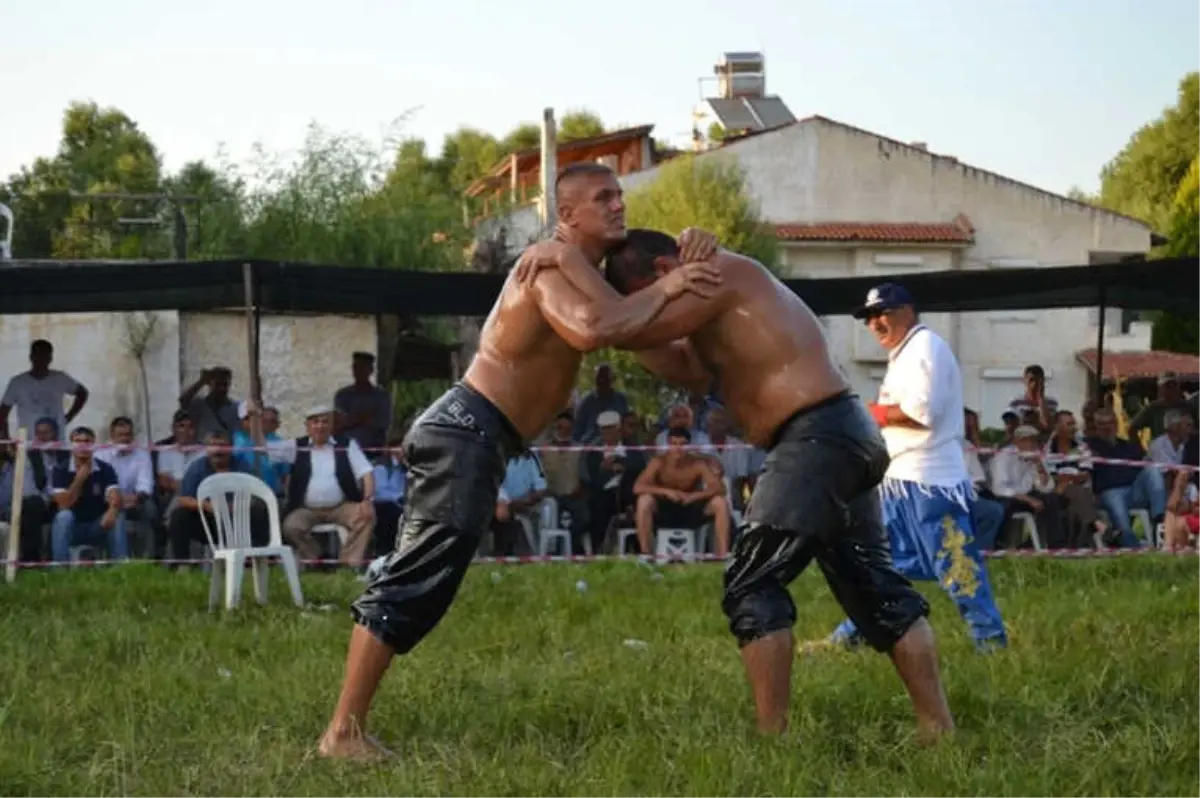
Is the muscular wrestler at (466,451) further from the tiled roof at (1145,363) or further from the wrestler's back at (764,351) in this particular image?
the tiled roof at (1145,363)

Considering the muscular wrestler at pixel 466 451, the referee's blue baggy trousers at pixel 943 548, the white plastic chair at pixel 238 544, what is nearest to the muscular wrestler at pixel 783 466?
the muscular wrestler at pixel 466 451

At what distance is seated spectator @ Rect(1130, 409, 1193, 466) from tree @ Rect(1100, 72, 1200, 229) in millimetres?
44937

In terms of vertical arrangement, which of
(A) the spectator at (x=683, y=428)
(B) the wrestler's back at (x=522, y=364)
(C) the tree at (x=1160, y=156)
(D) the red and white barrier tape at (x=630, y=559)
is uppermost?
(C) the tree at (x=1160, y=156)

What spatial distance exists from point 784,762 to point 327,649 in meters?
3.41

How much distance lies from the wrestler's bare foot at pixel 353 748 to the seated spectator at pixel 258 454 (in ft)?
26.0

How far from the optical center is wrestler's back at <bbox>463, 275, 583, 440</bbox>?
5.39 meters

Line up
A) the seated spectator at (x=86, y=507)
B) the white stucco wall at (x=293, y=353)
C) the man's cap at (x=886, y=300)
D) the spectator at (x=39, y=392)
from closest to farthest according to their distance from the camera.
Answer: the man's cap at (x=886, y=300)
the seated spectator at (x=86, y=507)
the spectator at (x=39, y=392)
the white stucco wall at (x=293, y=353)

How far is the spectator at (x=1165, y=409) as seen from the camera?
1666 centimetres

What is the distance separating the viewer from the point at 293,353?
75.2 ft

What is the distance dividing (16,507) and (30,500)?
1034 millimetres

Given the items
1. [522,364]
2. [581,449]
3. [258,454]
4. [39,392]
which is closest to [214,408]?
[39,392]

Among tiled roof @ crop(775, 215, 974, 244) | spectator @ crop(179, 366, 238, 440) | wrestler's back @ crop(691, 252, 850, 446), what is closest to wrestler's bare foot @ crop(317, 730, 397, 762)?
wrestler's back @ crop(691, 252, 850, 446)

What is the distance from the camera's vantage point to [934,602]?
960 centimetres

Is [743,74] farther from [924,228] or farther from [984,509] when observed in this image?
[984,509]
